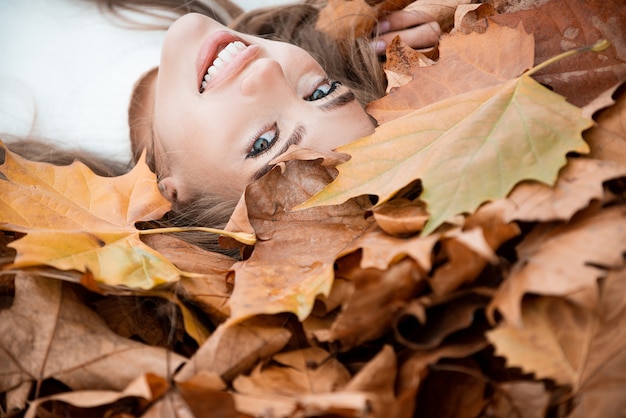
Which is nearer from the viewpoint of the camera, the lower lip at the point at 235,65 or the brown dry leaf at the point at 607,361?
the brown dry leaf at the point at 607,361

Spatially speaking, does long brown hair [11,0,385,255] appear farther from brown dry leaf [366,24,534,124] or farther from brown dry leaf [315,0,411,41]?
brown dry leaf [366,24,534,124]

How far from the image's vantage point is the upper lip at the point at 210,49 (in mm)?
1326

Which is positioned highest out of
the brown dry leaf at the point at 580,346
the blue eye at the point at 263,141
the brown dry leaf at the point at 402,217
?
the brown dry leaf at the point at 402,217

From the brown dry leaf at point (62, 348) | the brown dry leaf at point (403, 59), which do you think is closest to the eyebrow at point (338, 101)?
the brown dry leaf at point (403, 59)

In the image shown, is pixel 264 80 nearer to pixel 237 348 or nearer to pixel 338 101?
pixel 338 101

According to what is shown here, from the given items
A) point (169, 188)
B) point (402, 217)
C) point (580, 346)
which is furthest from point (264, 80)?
point (580, 346)

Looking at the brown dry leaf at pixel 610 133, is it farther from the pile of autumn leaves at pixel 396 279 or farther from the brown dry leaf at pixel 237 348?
the brown dry leaf at pixel 237 348

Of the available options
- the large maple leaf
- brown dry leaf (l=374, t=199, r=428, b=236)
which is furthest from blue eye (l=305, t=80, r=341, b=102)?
brown dry leaf (l=374, t=199, r=428, b=236)

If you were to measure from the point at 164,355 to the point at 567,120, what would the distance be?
0.59 m

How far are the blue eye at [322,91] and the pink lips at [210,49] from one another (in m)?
0.20

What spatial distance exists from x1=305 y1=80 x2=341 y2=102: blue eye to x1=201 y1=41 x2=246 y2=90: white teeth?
189mm

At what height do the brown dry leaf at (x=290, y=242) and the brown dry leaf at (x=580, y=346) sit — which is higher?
the brown dry leaf at (x=580, y=346)

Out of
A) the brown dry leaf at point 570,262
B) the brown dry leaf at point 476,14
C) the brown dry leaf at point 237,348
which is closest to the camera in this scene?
the brown dry leaf at point 570,262

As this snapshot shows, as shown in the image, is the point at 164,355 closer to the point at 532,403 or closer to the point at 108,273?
the point at 108,273
